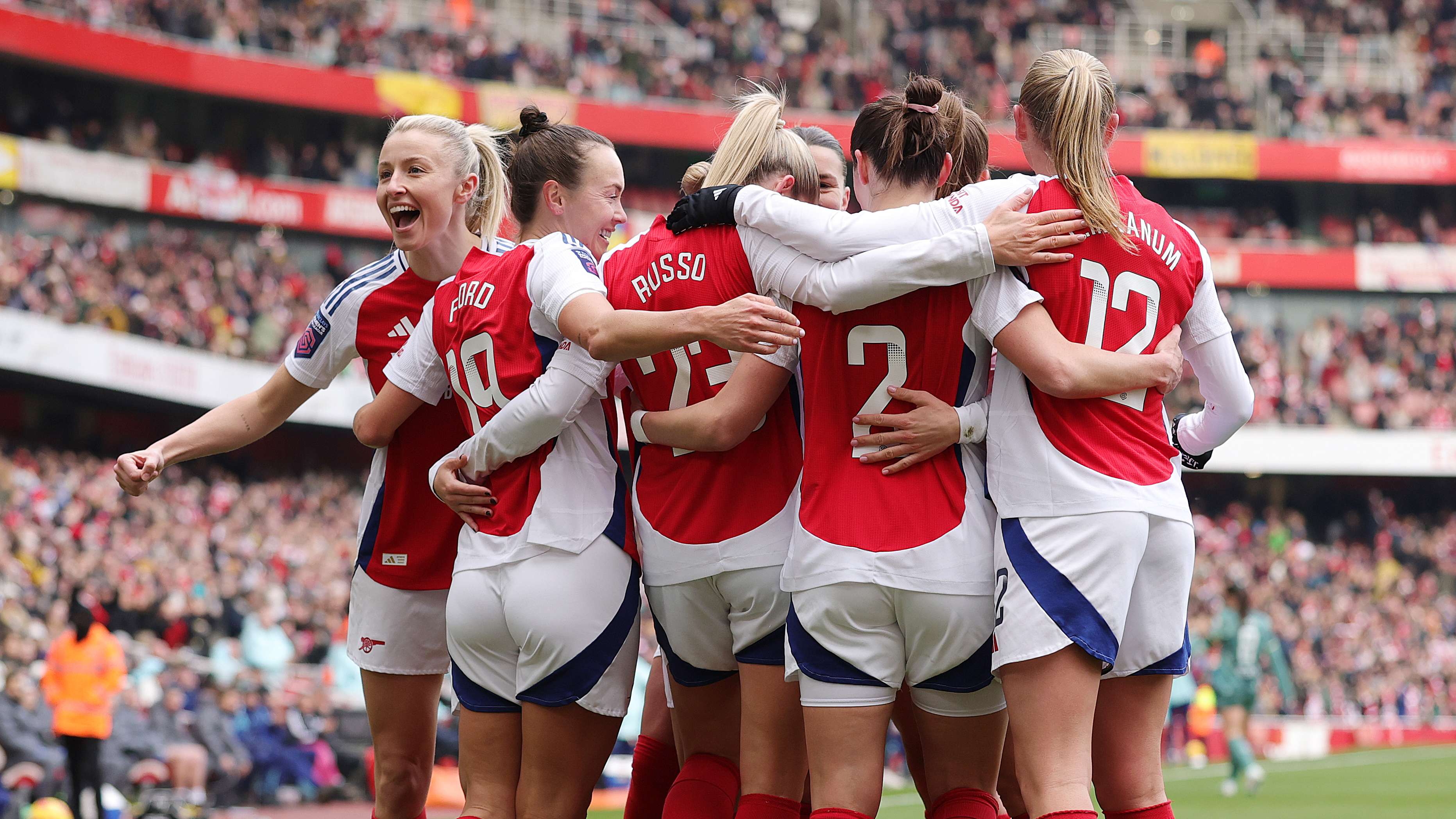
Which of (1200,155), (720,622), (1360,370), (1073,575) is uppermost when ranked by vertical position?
(1200,155)

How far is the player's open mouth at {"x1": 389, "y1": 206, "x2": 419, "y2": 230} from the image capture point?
4.01 meters

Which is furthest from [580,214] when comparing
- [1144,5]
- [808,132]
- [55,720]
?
[1144,5]

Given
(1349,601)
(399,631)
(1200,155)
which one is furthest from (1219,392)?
(1200,155)

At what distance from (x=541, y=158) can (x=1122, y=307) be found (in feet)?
4.83

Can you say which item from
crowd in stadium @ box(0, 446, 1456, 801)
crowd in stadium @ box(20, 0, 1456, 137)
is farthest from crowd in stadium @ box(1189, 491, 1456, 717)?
crowd in stadium @ box(20, 0, 1456, 137)

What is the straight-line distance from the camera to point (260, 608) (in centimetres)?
1416

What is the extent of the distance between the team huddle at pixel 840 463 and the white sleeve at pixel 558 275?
1 centimetres

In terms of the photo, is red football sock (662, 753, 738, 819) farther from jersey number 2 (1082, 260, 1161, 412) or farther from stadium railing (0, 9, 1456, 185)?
stadium railing (0, 9, 1456, 185)

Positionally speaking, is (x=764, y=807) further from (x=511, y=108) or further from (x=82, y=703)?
(x=511, y=108)

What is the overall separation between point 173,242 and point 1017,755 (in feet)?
77.3

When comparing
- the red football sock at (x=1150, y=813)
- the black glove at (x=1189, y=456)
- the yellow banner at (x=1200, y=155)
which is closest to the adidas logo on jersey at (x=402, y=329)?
the black glove at (x=1189, y=456)

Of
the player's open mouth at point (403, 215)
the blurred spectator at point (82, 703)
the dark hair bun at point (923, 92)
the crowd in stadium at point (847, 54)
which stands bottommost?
the blurred spectator at point (82, 703)

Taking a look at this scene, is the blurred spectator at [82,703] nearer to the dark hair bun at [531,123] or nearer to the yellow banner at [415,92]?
the dark hair bun at [531,123]

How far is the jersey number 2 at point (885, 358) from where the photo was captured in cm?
316
